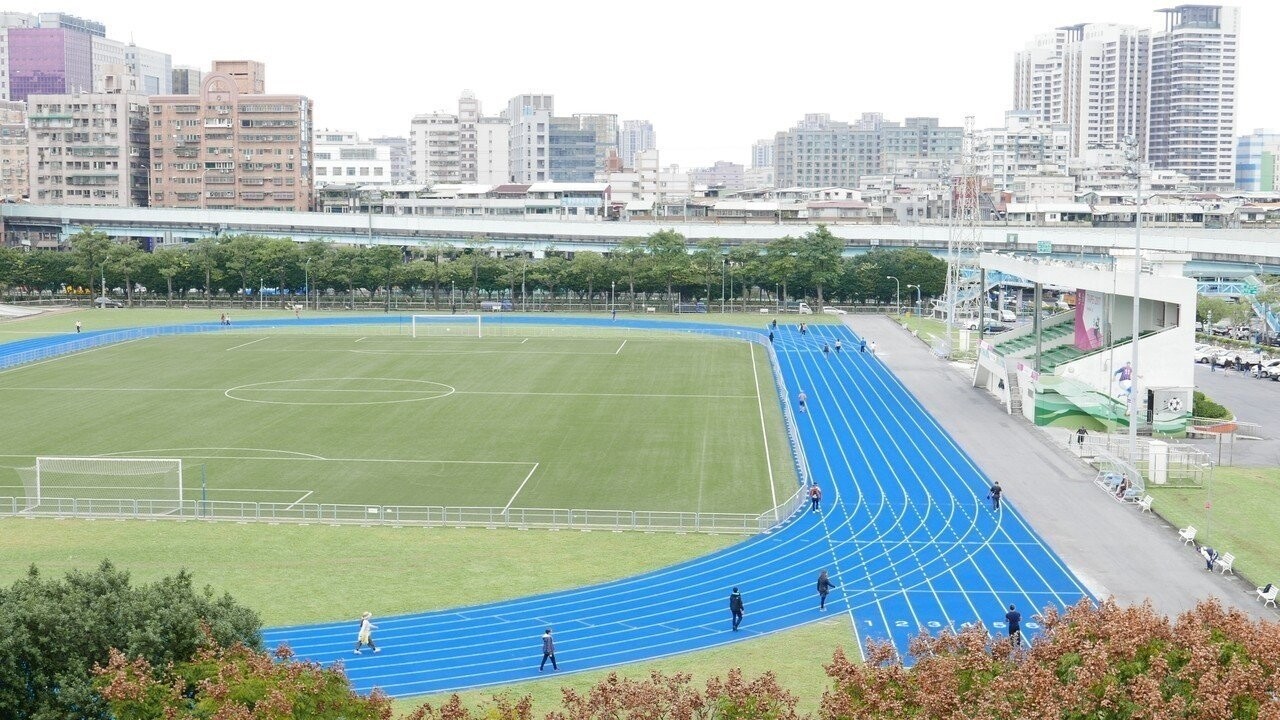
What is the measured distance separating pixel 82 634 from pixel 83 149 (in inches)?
6066

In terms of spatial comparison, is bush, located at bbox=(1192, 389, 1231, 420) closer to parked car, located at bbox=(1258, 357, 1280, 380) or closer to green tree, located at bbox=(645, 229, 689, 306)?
parked car, located at bbox=(1258, 357, 1280, 380)

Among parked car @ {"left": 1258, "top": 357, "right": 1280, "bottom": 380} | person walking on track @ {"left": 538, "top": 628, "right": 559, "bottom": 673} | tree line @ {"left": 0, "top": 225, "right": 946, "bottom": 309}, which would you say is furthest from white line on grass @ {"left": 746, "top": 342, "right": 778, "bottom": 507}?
tree line @ {"left": 0, "top": 225, "right": 946, "bottom": 309}

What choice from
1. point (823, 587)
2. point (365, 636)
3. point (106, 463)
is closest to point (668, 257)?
point (106, 463)

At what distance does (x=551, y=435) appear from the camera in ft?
169

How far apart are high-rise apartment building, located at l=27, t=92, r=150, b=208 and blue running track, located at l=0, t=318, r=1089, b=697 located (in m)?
137

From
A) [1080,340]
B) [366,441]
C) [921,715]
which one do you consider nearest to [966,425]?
[1080,340]

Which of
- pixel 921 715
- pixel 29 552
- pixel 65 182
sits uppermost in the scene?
pixel 65 182

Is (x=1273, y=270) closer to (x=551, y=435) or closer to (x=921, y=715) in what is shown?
(x=551, y=435)

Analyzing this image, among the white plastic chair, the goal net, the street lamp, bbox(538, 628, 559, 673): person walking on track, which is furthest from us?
the street lamp

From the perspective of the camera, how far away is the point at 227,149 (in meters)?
160

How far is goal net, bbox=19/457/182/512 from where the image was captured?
39.2m

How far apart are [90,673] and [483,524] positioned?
57.2 ft

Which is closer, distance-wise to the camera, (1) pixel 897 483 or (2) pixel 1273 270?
(1) pixel 897 483

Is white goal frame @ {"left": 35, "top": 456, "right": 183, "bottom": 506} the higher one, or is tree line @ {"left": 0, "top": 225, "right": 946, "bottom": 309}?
tree line @ {"left": 0, "top": 225, "right": 946, "bottom": 309}
